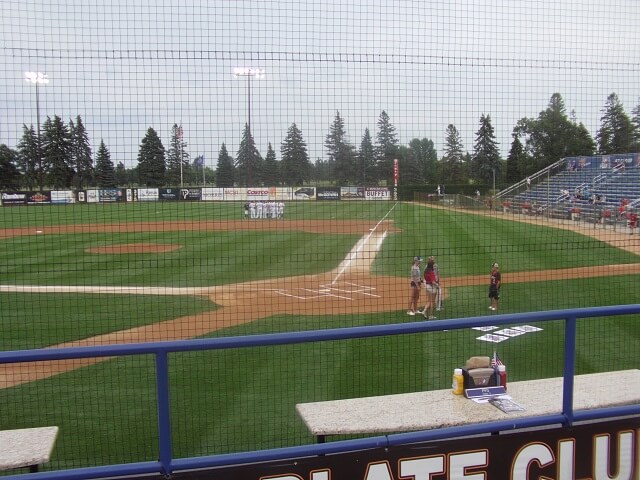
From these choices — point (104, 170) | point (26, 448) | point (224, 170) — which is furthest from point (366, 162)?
point (26, 448)

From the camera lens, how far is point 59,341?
11.3 m

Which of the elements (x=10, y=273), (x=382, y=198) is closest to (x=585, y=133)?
(x=382, y=198)

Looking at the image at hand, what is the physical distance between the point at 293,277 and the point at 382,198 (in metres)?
9.23

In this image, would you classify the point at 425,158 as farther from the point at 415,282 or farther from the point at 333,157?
the point at 415,282

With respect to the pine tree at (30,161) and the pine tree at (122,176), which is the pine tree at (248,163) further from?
the pine tree at (30,161)

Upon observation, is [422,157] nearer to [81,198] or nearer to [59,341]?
[81,198]

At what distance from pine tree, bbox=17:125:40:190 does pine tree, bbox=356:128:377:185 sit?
3.87 metres

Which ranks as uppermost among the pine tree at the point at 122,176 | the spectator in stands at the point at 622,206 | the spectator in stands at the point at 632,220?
the pine tree at the point at 122,176

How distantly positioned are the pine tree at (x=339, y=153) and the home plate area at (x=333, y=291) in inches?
293

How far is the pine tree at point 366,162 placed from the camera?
7.16m

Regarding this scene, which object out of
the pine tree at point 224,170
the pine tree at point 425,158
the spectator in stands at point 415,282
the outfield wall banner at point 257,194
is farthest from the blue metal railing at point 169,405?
the spectator in stands at point 415,282

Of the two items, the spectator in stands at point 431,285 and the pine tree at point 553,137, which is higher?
the pine tree at point 553,137

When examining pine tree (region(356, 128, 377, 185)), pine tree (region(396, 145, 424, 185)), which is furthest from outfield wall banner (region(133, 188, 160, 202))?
pine tree (region(396, 145, 424, 185))

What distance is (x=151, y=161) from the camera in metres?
7.01
